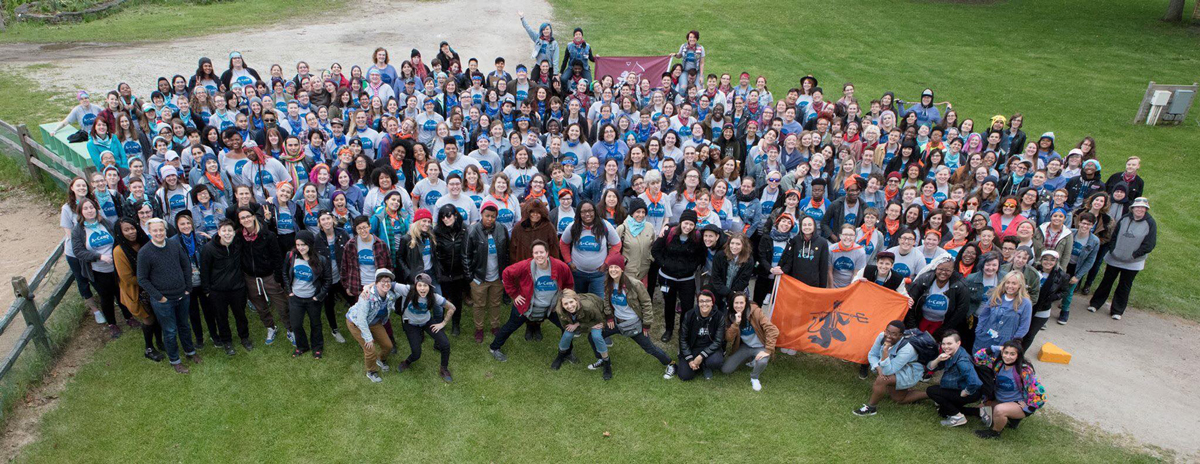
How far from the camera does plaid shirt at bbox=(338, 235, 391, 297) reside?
27.3 ft

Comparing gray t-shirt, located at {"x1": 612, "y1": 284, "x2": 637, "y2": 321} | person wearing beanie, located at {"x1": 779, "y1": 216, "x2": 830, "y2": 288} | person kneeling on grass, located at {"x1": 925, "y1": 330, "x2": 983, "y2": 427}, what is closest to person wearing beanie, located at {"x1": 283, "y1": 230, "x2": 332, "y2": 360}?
gray t-shirt, located at {"x1": 612, "y1": 284, "x2": 637, "y2": 321}

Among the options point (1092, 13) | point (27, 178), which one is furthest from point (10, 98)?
point (1092, 13)

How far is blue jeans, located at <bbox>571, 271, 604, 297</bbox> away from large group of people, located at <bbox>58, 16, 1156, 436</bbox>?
1.0 inches

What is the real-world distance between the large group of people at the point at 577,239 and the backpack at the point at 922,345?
0.09 feet

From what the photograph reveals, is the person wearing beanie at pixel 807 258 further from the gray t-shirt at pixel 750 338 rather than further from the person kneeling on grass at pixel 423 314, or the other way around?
the person kneeling on grass at pixel 423 314

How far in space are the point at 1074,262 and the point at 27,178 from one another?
62.9 ft

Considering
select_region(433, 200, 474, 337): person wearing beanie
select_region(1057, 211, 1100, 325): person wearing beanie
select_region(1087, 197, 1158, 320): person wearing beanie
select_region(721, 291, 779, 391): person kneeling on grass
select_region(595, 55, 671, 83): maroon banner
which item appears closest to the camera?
select_region(721, 291, 779, 391): person kneeling on grass

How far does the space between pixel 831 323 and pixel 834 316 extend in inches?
3.8

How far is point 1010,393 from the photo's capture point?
7633 mm

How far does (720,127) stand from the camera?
1283 cm

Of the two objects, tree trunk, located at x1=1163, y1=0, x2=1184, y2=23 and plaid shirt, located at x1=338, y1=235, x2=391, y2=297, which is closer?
plaid shirt, located at x1=338, y1=235, x2=391, y2=297

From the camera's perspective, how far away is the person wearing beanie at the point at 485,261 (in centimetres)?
880

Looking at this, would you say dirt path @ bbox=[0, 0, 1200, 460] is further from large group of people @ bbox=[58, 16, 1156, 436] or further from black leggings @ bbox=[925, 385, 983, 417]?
black leggings @ bbox=[925, 385, 983, 417]

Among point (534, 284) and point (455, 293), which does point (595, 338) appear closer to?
point (534, 284)
